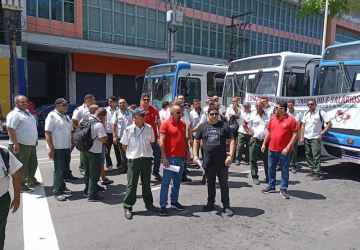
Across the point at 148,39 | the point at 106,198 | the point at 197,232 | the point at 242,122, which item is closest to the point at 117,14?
the point at 148,39

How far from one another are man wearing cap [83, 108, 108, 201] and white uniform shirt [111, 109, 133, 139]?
2.27m

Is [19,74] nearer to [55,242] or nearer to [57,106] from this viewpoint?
[57,106]

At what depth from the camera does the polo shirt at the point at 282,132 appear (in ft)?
24.4

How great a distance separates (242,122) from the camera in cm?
1020

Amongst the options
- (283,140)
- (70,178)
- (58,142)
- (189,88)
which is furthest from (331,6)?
(58,142)

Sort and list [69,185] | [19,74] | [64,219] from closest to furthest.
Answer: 1. [64,219]
2. [69,185]
3. [19,74]

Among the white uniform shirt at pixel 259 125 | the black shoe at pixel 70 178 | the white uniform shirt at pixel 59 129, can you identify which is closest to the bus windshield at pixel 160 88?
the white uniform shirt at pixel 259 125

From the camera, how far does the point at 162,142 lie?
251 inches

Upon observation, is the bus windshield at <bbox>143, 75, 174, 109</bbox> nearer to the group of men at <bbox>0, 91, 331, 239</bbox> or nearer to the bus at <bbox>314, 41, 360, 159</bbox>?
the group of men at <bbox>0, 91, 331, 239</bbox>

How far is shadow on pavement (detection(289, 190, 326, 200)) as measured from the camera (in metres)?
7.45

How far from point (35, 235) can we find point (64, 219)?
0.71 m

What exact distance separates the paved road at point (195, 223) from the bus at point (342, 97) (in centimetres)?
118

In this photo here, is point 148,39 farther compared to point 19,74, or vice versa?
point 148,39

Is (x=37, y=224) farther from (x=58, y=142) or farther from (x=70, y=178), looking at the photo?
(x=70, y=178)
